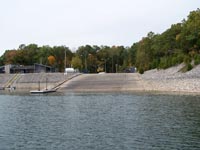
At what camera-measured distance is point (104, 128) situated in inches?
1131

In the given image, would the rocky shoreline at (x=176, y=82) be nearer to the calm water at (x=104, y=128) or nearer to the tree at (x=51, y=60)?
the calm water at (x=104, y=128)

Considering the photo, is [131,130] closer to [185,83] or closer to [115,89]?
[185,83]

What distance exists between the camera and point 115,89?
239 ft

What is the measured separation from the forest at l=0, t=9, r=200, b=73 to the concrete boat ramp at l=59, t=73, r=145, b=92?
31.5 feet

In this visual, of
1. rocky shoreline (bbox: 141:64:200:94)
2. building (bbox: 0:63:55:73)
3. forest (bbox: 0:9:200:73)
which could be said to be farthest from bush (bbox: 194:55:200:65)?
building (bbox: 0:63:55:73)

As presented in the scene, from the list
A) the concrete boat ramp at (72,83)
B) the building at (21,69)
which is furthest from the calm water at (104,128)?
the building at (21,69)

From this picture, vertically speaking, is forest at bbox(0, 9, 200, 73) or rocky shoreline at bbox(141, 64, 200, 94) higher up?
forest at bbox(0, 9, 200, 73)

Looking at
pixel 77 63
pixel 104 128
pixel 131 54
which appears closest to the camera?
pixel 104 128

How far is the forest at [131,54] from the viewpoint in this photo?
82188 millimetres

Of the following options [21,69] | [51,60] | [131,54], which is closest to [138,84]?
[21,69]

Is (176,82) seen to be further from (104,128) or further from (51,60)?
(51,60)

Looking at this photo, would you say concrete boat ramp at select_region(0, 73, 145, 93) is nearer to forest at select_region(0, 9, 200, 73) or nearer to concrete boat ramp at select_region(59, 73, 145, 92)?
concrete boat ramp at select_region(59, 73, 145, 92)

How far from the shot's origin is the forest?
3236 inches

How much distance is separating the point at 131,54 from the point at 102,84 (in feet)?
248
